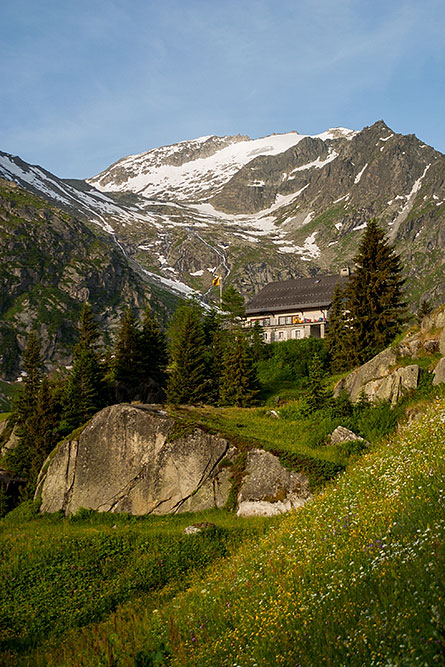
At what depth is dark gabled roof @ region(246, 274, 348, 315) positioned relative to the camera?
80.0 metres

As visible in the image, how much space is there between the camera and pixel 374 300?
4325 cm

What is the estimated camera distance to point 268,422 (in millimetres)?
33062

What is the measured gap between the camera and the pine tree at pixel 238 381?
4316cm

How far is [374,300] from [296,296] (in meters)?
40.1

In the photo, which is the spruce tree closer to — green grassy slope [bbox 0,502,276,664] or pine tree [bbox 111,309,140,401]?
pine tree [bbox 111,309,140,401]

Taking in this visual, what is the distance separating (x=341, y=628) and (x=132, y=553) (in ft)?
43.4

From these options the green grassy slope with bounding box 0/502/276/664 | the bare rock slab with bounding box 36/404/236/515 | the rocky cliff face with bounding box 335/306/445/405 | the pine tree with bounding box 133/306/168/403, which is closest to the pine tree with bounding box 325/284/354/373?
the rocky cliff face with bounding box 335/306/445/405

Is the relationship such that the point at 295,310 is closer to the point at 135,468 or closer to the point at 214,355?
the point at 214,355

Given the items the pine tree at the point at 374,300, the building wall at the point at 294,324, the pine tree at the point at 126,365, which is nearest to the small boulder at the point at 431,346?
the pine tree at the point at 374,300

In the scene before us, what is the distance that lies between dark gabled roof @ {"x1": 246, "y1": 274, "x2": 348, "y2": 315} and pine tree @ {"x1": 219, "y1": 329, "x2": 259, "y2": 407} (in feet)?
119

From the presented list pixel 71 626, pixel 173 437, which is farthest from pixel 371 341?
pixel 71 626

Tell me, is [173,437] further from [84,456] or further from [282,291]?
[282,291]

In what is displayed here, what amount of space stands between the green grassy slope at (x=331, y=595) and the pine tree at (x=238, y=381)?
27.0m

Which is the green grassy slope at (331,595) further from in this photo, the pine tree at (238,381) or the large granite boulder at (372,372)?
the pine tree at (238,381)
